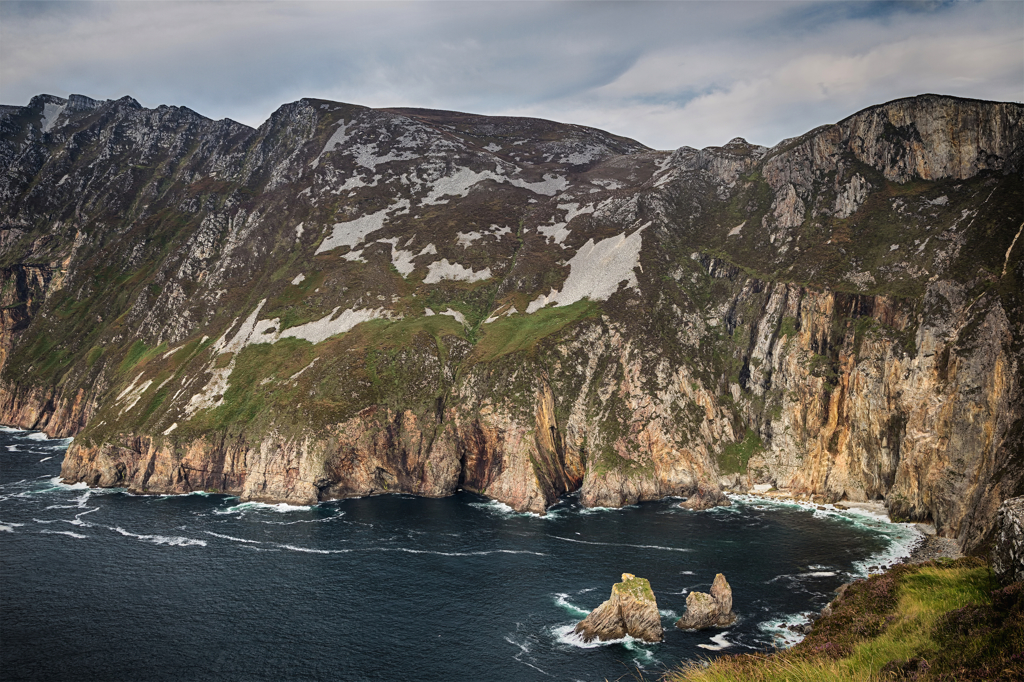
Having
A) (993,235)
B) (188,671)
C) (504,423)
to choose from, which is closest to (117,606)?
(188,671)

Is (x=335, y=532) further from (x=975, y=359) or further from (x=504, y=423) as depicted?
(x=975, y=359)

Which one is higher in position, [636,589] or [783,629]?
[636,589]

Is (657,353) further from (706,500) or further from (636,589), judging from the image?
(636,589)

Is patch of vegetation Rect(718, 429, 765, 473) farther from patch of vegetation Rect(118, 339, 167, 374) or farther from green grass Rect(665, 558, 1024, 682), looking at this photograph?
patch of vegetation Rect(118, 339, 167, 374)

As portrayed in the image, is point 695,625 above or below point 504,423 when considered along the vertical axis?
below

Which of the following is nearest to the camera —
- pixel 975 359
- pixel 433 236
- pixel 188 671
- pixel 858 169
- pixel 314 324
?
pixel 188 671

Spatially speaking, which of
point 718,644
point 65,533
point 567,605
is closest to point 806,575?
point 718,644

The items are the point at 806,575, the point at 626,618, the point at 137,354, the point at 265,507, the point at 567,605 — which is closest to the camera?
the point at 626,618
